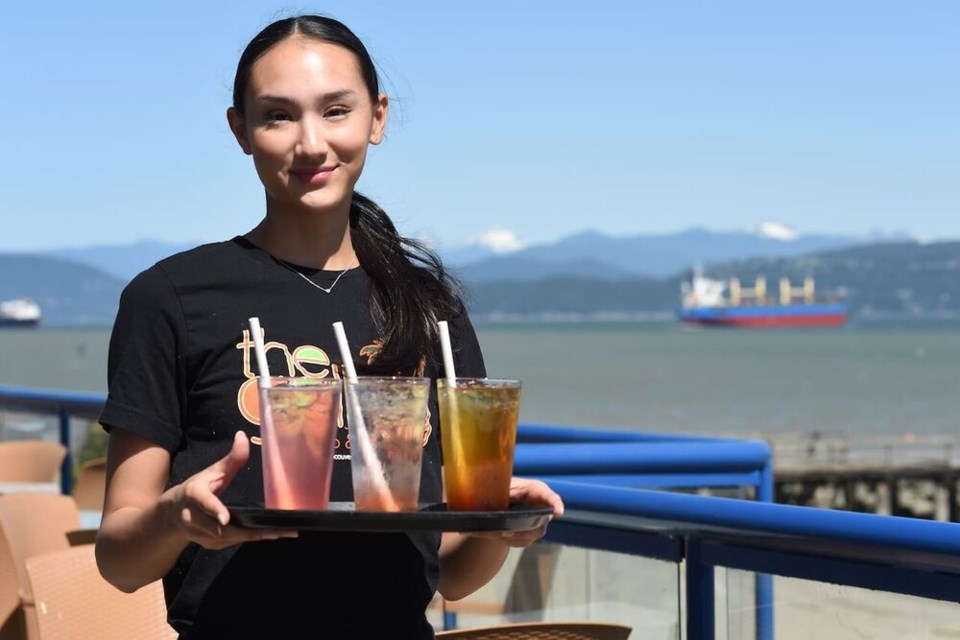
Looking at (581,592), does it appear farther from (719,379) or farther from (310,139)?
(719,379)

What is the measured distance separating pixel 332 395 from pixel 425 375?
0.37 metres

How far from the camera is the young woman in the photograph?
1.68 metres

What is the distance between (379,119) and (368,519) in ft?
2.08

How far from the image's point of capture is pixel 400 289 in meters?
1.86

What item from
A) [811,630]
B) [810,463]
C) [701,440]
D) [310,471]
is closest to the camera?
[310,471]

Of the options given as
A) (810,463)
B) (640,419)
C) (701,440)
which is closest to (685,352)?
(640,419)

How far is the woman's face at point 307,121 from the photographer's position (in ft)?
5.67

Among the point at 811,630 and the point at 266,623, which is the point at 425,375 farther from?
the point at 811,630

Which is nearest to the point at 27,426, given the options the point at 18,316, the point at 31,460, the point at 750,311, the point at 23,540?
the point at 31,460

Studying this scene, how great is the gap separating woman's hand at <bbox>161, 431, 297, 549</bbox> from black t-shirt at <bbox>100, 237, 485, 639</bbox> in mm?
172

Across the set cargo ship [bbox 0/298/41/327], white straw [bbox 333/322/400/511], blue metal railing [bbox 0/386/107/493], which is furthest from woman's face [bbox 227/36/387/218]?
cargo ship [bbox 0/298/41/327]

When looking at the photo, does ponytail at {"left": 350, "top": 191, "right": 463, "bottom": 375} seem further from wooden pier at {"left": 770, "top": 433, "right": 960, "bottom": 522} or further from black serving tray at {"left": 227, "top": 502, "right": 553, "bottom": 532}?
wooden pier at {"left": 770, "top": 433, "right": 960, "bottom": 522}

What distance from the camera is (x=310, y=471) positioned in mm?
1474

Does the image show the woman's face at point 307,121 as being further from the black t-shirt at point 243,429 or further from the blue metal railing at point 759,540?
the blue metal railing at point 759,540
